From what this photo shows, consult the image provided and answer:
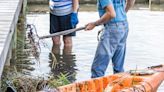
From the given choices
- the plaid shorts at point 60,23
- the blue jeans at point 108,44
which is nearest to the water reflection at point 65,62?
the plaid shorts at point 60,23

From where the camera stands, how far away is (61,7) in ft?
32.4

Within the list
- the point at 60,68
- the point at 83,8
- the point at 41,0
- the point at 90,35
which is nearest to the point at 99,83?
the point at 60,68

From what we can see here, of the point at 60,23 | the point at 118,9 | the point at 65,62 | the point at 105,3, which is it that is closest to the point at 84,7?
the point at 60,23

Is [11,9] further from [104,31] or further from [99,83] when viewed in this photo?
[99,83]

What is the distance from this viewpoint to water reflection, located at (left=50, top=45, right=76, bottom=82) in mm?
8945

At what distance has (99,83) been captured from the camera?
6414mm

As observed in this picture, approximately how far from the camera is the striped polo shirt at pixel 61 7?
32.4 ft

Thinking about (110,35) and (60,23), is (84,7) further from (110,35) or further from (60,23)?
(110,35)

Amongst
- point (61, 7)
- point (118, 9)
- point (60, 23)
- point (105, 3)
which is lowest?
point (60, 23)

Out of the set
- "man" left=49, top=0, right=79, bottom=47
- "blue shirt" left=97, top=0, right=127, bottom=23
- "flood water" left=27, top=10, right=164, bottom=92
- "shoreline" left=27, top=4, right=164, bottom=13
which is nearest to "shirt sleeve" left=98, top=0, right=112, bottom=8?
"blue shirt" left=97, top=0, right=127, bottom=23

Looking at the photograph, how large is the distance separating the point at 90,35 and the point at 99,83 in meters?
6.40

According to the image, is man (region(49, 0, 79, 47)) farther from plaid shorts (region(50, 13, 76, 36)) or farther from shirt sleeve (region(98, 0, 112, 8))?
shirt sleeve (region(98, 0, 112, 8))

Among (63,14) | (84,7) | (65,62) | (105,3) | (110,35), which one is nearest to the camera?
(105,3)

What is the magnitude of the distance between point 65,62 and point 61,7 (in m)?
1.00
